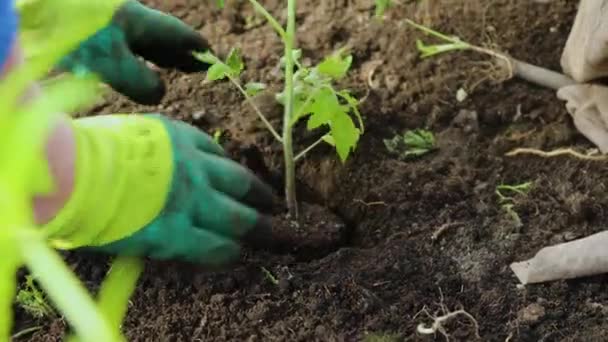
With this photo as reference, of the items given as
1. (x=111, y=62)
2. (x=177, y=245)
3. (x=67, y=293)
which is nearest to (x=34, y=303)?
(x=177, y=245)

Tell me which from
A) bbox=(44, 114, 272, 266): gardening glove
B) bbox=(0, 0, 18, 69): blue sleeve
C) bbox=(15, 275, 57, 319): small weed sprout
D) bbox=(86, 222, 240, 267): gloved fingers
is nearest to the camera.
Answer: bbox=(0, 0, 18, 69): blue sleeve

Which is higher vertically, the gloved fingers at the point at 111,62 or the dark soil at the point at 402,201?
the gloved fingers at the point at 111,62

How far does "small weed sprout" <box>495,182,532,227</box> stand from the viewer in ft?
5.71

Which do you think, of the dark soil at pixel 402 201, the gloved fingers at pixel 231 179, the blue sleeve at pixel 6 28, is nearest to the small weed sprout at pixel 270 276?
the dark soil at pixel 402 201

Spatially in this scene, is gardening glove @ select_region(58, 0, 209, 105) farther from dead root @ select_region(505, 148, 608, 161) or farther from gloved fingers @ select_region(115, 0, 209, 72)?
A: dead root @ select_region(505, 148, 608, 161)

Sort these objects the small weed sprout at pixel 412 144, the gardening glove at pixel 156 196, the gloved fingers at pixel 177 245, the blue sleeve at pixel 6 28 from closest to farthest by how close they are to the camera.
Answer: the blue sleeve at pixel 6 28 < the gardening glove at pixel 156 196 < the gloved fingers at pixel 177 245 < the small weed sprout at pixel 412 144

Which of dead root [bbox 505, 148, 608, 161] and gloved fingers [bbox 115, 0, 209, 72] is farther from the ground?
gloved fingers [bbox 115, 0, 209, 72]

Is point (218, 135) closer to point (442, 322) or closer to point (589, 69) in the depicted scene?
point (442, 322)

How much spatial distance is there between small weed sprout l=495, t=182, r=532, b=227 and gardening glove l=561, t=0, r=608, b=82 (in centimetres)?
27

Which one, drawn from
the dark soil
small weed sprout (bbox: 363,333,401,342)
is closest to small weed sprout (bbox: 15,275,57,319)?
the dark soil

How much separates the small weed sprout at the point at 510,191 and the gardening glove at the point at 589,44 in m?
0.27

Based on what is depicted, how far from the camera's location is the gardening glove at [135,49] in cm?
164

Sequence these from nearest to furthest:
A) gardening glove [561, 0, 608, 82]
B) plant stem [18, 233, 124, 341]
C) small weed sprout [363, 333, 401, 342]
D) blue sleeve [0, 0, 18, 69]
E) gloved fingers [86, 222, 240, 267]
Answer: plant stem [18, 233, 124, 341] → blue sleeve [0, 0, 18, 69] → gloved fingers [86, 222, 240, 267] → small weed sprout [363, 333, 401, 342] → gardening glove [561, 0, 608, 82]

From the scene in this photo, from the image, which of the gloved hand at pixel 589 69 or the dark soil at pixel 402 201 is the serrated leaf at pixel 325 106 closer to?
the dark soil at pixel 402 201
